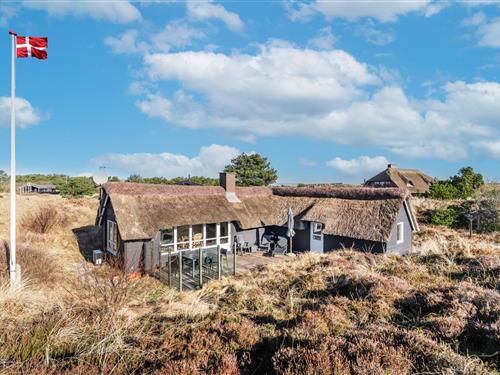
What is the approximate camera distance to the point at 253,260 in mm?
18219

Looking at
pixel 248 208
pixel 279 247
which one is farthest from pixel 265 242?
pixel 248 208

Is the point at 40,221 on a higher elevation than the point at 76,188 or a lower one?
lower

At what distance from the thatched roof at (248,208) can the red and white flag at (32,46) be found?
7.40 meters

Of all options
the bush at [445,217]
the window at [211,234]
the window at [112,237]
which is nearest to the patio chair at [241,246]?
the window at [211,234]

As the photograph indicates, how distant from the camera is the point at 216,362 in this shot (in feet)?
11.8

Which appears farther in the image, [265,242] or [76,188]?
[76,188]

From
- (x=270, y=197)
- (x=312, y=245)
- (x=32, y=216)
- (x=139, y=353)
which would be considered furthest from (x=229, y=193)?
(x=139, y=353)

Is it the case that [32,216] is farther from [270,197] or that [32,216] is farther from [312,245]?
[312,245]

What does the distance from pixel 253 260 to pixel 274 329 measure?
13223 millimetres

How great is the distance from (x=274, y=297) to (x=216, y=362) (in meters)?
4.64

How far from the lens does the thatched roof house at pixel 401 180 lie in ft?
137

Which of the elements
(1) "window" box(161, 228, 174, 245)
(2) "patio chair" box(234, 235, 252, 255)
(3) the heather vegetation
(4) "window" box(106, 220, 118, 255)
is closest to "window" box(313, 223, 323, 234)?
(2) "patio chair" box(234, 235, 252, 255)

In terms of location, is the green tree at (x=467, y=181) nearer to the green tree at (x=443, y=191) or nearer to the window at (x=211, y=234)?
the green tree at (x=443, y=191)

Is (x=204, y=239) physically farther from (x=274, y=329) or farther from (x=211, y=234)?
(x=274, y=329)
